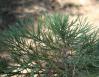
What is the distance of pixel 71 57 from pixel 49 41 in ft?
0.30

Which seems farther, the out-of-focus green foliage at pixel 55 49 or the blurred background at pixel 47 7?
the blurred background at pixel 47 7

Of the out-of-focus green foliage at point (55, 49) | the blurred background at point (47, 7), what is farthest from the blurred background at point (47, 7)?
the out-of-focus green foliage at point (55, 49)

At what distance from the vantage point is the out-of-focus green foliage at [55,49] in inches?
42.6

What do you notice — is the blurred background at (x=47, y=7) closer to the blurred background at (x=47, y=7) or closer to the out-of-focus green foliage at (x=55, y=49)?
the blurred background at (x=47, y=7)

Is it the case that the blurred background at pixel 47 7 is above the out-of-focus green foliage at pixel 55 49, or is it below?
above

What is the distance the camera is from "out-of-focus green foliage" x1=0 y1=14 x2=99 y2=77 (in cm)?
108

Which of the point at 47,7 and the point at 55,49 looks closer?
the point at 55,49

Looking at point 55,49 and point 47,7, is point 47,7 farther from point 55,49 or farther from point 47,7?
point 55,49

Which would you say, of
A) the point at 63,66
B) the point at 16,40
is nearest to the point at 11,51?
the point at 16,40

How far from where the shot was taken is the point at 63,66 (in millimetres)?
1082

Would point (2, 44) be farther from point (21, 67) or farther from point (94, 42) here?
point (94, 42)

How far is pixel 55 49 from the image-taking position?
3.61 ft

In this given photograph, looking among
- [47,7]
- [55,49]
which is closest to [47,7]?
[47,7]

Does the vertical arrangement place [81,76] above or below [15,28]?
below
